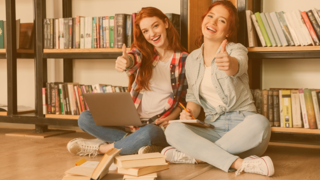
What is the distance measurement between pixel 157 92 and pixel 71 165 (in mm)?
572

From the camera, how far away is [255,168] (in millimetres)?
1356

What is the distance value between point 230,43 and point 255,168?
63cm

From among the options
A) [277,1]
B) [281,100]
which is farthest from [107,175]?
[277,1]

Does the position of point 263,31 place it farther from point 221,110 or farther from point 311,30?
point 221,110

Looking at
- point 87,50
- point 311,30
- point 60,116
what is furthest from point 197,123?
point 60,116

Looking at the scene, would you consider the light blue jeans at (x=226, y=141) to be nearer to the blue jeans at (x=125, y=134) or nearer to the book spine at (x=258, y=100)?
the blue jeans at (x=125, y=134)

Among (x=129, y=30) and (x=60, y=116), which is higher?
(x=129, y=30)

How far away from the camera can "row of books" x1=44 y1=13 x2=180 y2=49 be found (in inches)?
82.4

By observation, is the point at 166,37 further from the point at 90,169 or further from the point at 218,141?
the point at 90,169

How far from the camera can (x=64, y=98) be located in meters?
2.29

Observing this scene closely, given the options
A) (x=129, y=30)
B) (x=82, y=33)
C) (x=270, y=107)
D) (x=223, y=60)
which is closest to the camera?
(x=223, y=60)

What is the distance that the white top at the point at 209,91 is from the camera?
1.68 m

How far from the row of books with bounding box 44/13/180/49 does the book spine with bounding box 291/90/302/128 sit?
27.9 inches

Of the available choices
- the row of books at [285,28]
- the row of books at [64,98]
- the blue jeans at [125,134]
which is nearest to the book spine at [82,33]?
the row of books at [64,98]
